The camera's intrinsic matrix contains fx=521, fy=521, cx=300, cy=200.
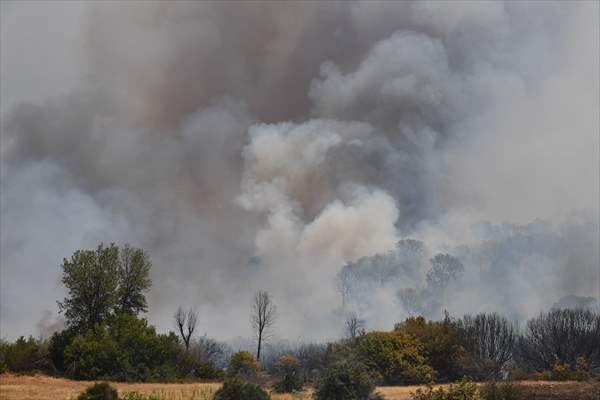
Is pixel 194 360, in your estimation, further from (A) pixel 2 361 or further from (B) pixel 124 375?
(A) pixel 2 361

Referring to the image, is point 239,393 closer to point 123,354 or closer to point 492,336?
point 123,354

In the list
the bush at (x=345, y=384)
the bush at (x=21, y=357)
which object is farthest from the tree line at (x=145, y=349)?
the bush at (x=345, y=384)

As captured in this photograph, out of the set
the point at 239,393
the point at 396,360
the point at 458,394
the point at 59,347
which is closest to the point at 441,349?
the point at 396,360

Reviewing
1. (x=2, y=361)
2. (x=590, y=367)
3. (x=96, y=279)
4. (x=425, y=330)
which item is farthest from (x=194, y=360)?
(x=590, y=367)

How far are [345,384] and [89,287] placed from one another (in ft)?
144

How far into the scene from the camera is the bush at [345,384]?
1040 inches

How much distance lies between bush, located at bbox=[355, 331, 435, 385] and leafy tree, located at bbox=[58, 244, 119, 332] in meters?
31.1

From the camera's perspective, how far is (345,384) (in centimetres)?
2659

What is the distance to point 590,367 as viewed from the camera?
235 feet

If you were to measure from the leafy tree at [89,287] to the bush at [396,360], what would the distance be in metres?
31.1

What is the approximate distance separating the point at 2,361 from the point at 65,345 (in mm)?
9125

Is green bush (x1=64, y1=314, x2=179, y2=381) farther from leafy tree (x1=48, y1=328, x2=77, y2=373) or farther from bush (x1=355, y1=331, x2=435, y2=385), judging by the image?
bush (x1=355, y1=331, x2=435, y2=385)

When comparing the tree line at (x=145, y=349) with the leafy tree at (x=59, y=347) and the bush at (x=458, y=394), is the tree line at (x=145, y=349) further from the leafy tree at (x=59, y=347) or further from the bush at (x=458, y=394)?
the bush at (x=458, y=394)

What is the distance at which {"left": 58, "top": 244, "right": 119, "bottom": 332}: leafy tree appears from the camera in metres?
60.8
